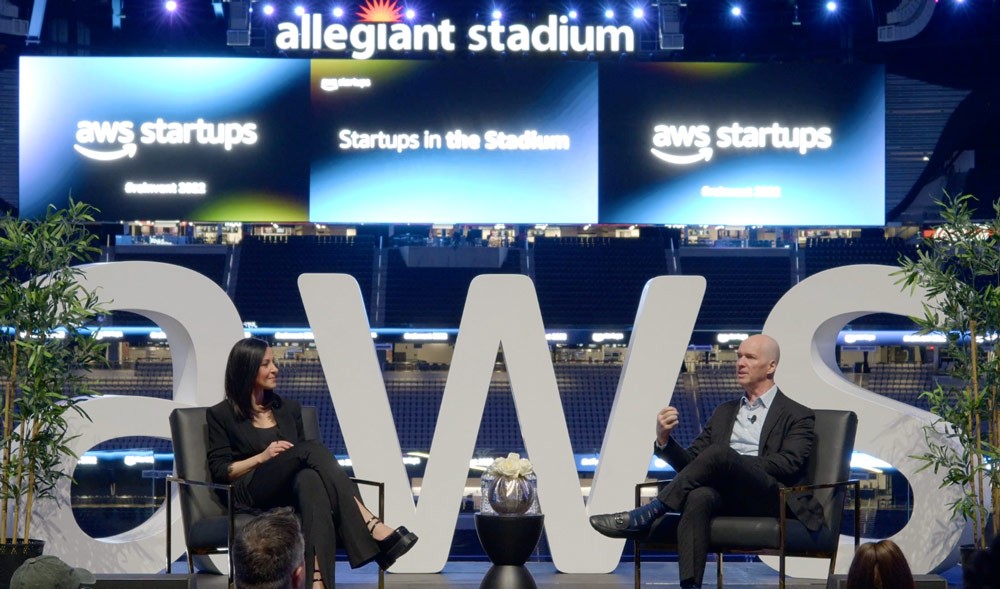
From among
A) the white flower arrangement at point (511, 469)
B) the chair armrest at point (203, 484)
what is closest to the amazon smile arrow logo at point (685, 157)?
the white flower arrangement at point (511, 469)

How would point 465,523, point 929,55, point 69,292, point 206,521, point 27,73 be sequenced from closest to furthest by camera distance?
point 206,521 → point 69,292 → point 27,73 → point 465,523 → point 929,55

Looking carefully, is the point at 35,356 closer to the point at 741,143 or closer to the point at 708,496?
the point at 708,496

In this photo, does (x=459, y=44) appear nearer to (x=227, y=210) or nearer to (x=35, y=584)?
(x=227, y=210)

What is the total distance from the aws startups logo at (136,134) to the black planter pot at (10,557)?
253 inches

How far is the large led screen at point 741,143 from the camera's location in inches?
408

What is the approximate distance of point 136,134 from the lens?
10.3 m

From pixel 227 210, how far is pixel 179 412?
6578 millimetres

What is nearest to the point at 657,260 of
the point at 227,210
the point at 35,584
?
the point at 227,210

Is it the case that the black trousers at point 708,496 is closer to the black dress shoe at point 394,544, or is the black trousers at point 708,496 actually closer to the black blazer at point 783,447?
the black blazer at point 783,447

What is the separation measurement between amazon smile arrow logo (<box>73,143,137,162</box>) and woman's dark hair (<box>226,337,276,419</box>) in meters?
6.84

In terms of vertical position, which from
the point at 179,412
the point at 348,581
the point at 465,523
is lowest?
the point at 465,523

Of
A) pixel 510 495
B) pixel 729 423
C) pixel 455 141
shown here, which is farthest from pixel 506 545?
pixel 455 141

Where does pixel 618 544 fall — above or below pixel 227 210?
below

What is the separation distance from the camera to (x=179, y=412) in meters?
4.22
